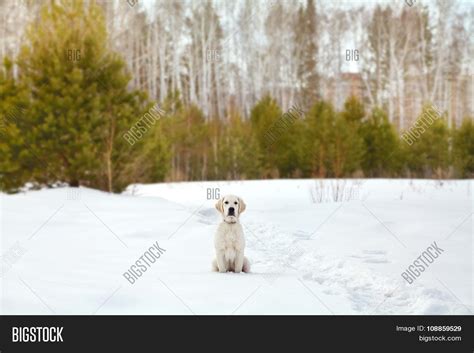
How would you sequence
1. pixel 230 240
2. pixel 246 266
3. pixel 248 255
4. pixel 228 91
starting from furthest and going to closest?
pixel 228 91
pixel 248 255
pixel 246 266
pixel 230 240

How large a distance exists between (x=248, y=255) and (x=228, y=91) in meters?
27.4

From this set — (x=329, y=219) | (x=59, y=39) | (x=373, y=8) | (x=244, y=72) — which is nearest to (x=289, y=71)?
(x=244, y=72)

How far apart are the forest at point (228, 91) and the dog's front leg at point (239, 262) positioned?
27.8 ft

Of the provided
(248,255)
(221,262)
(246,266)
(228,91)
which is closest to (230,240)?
(221,262)

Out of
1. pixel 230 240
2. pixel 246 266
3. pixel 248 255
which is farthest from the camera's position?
pixel 248 255

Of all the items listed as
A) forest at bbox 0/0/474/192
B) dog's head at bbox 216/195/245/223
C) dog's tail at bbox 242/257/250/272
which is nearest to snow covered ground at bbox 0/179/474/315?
dog's tail at bbox 242/257/250/272

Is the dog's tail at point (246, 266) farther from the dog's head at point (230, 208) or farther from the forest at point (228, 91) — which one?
the forest at point (228, 91)

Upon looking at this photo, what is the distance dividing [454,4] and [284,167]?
50.8 feet

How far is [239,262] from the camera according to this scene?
15.9 feet

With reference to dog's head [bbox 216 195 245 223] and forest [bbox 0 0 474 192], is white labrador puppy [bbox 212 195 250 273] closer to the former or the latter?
dog's head [bbox 216 195 245 223]

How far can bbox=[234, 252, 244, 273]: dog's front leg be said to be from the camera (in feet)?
15.9

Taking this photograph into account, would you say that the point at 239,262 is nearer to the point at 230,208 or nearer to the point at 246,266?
the point at 246,266

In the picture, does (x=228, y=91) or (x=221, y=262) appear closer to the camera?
(x=221, y=262)

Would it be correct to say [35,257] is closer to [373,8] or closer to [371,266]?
[371,266]
